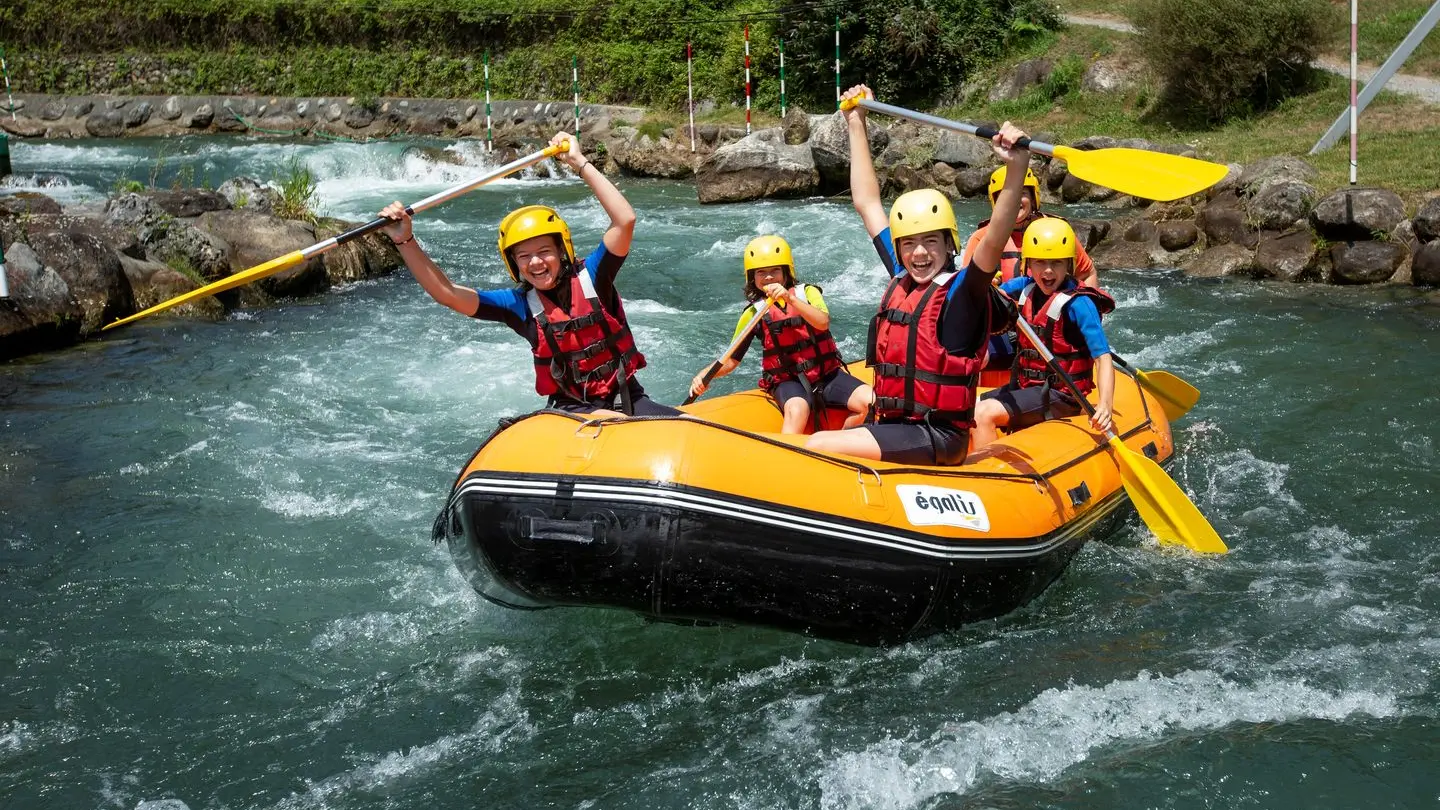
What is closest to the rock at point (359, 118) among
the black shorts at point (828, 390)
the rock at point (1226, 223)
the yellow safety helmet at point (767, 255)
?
the rock at point (1226, 223)

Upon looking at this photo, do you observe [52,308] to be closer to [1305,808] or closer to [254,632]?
[254,632]

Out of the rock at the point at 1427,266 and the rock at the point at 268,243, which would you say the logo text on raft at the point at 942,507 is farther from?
the rock at the point at 268,243

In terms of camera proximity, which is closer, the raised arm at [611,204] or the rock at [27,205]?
the raised arm at [611,204]

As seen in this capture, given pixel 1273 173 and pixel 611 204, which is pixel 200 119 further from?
pixel 611 204

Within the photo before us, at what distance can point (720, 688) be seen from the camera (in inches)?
165

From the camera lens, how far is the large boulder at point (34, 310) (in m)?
8.05

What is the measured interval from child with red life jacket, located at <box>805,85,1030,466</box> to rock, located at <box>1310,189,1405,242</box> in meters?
6.41

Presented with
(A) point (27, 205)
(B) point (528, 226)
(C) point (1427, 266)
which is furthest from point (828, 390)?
(A) point (27, 205)

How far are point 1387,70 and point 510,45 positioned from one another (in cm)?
1758

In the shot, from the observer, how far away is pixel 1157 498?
16.4 feet

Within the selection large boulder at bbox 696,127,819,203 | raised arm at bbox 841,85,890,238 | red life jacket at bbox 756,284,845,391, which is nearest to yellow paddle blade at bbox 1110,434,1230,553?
red life jacket at bbox 756,284,845,391

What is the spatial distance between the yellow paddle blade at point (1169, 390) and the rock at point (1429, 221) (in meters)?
3.96

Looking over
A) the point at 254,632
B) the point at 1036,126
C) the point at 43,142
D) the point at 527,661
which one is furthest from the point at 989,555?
the point at 43,142

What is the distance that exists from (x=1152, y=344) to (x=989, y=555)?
4.76m
